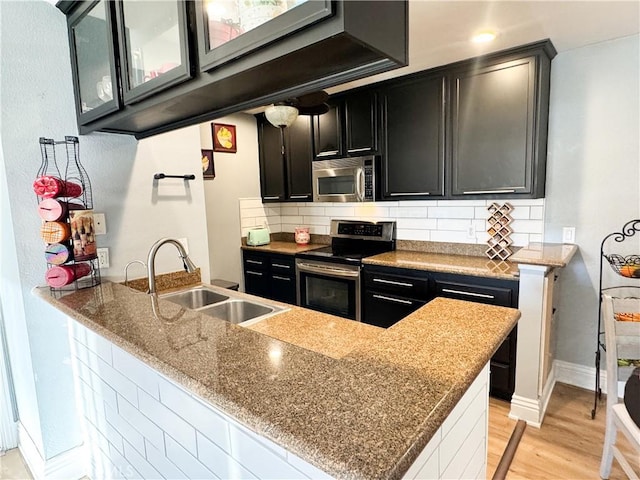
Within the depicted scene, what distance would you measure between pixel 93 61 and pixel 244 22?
1.08 metres

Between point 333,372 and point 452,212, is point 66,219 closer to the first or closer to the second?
point 333,372

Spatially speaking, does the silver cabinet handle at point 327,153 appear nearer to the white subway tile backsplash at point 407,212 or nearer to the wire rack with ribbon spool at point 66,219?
the white subway tile backsplash at point 407,212

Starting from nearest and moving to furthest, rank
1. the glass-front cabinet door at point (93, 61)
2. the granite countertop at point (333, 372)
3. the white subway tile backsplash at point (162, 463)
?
the granite countertop at point (333, 372), the white subway tile backsplash at point (162, 463), the glass-front cabinet door at point (93, 61)

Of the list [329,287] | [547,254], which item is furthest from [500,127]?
[329,287]

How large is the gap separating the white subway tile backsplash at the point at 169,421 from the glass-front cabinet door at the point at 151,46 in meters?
0.97

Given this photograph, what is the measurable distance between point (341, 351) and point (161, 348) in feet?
1.75

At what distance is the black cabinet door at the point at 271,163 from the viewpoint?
12.8ft

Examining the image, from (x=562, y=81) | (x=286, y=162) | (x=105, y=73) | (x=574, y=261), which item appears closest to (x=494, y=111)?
(x=562, y=81)

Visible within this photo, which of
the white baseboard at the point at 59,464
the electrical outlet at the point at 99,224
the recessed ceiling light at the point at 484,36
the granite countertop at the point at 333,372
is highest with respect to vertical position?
the recessed ceiling light at the point at 484,36

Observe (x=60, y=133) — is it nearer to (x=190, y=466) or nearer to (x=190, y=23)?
(x=190, y=23)

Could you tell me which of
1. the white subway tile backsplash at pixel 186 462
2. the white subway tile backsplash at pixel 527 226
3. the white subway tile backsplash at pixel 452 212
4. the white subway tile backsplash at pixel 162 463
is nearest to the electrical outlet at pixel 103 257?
the white subway tile backsplash at pixel 162 463

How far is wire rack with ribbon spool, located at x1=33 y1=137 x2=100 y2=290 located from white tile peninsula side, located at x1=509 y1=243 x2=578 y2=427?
2.27 meters

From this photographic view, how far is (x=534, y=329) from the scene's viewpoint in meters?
2.20

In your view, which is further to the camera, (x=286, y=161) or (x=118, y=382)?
(x=286, y=161)
